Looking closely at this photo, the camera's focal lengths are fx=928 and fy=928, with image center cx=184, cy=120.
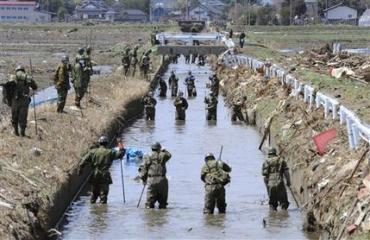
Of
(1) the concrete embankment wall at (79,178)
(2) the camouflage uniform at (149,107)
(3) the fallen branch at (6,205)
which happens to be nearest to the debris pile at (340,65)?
(2) the camouflage uniform at (149,107)

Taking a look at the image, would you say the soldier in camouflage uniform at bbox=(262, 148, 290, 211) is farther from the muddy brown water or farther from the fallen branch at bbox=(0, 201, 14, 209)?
the fallen branch at bbox=(0, 201, 14, 209)

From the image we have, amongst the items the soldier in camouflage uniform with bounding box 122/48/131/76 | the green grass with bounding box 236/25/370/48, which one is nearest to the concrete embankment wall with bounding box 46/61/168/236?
the soldier in camouflage uniform with bounding box 122/48/131/76

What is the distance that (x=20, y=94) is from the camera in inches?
830

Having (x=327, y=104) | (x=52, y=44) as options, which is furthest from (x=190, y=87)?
(x=52, y=44)

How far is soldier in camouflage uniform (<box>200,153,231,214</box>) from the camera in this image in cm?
1795

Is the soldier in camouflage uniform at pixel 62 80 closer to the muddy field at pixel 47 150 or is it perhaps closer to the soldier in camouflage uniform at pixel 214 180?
the muddy field at pixel 47 150

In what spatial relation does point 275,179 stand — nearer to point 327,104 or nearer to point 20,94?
point 327,104

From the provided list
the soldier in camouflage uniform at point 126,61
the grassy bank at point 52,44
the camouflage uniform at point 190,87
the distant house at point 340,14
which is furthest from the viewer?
the distant house at point 340,14

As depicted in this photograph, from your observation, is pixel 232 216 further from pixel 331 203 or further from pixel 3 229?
pixel 3 229

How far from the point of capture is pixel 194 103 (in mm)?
43031

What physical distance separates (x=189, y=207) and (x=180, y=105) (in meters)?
15.9

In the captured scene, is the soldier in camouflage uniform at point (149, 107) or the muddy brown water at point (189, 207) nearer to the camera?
the muddy brown water at point (189, 207)

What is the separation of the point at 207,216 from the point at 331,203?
12.6 feet

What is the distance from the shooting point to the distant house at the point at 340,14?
155 meters
